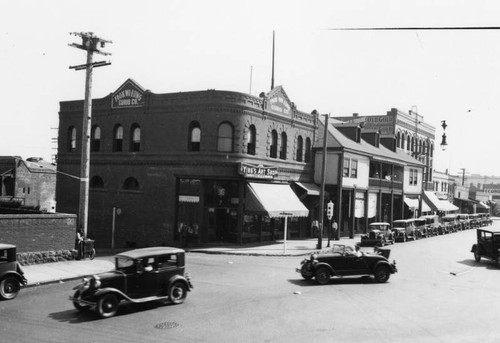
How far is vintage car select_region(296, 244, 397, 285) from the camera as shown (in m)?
17.5

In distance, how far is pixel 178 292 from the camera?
46.1ft

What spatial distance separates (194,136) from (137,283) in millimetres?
17785

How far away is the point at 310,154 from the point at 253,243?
980cm

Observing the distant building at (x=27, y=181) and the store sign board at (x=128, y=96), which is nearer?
the store sign board at (x=128, y=96)

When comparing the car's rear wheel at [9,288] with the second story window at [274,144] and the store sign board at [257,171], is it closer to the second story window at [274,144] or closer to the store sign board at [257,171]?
the store sign board at [257,171]

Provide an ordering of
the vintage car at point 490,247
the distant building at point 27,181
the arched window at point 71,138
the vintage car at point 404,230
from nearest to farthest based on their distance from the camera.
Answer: the vintage car at point 490,247 < the vintage car at point 404,230 < the arched window at point 71,138 < the distant building at point 27,181

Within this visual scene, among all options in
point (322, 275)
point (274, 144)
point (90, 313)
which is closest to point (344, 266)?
point (322, 275)

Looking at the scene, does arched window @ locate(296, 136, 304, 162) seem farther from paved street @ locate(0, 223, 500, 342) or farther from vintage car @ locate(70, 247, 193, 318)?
vintage car @ locate(70, 247, 193, 318)

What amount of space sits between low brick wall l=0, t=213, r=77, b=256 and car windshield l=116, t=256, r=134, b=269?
7.89 m

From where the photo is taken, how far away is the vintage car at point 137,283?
12484mm

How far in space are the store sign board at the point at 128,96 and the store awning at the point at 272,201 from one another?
9.94 meters

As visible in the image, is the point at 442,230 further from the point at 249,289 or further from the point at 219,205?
the point at 249,289

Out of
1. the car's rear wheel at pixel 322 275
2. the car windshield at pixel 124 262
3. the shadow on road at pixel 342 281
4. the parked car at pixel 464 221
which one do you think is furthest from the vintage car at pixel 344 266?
the parked car at pixel 464 221

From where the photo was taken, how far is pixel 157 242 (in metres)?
30.7
